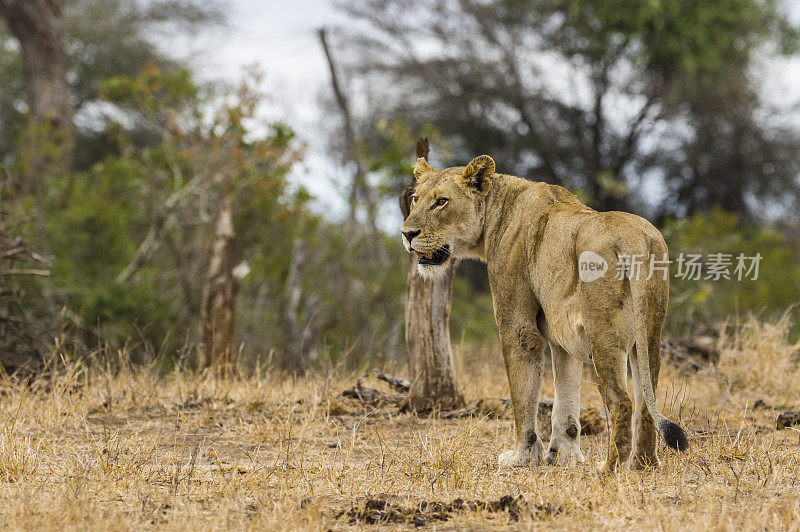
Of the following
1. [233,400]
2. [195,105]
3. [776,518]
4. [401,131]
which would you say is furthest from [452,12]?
[776,518]

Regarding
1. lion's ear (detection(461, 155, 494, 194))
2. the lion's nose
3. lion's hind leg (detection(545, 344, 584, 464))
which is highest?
lion's ear (detection(461, 155, 494, 194))

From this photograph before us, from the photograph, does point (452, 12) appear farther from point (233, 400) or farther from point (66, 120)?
point (233, 400)

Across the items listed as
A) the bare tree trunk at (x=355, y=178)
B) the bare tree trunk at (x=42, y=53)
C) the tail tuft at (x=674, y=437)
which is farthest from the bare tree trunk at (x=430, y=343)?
the bare tree trunk at (x=42, y=53)

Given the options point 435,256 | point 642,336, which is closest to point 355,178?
point 435,256

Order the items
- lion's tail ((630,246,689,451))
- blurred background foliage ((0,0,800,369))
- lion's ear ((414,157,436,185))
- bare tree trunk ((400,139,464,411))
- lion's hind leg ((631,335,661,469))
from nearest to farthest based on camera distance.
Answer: lion's tail ((630,246,689,451))
lion's hind leg ((631,335,661,469))
lion's ear ((414,157,436,185))
bare tree trunk ((400,139,464,411))
blurred background foliage ((0,0,800,369))

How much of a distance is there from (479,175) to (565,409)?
1587mm

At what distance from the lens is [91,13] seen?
2331 centimetres

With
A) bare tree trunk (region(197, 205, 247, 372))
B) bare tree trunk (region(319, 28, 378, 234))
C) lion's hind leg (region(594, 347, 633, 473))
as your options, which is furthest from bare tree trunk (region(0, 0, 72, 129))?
lion's hind leg (region(594, 347, 633, 473))

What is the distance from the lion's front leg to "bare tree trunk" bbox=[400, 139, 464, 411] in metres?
2.02

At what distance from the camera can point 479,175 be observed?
5312 mm

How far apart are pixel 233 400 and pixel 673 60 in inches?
604

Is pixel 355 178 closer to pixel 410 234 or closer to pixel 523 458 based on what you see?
pixel 410 234

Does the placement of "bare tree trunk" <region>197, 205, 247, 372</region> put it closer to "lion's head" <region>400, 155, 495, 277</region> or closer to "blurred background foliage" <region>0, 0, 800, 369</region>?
"blurred background foliage" <region>0, 0, 800, 369</region>

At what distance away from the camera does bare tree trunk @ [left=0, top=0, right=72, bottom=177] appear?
1580cm
